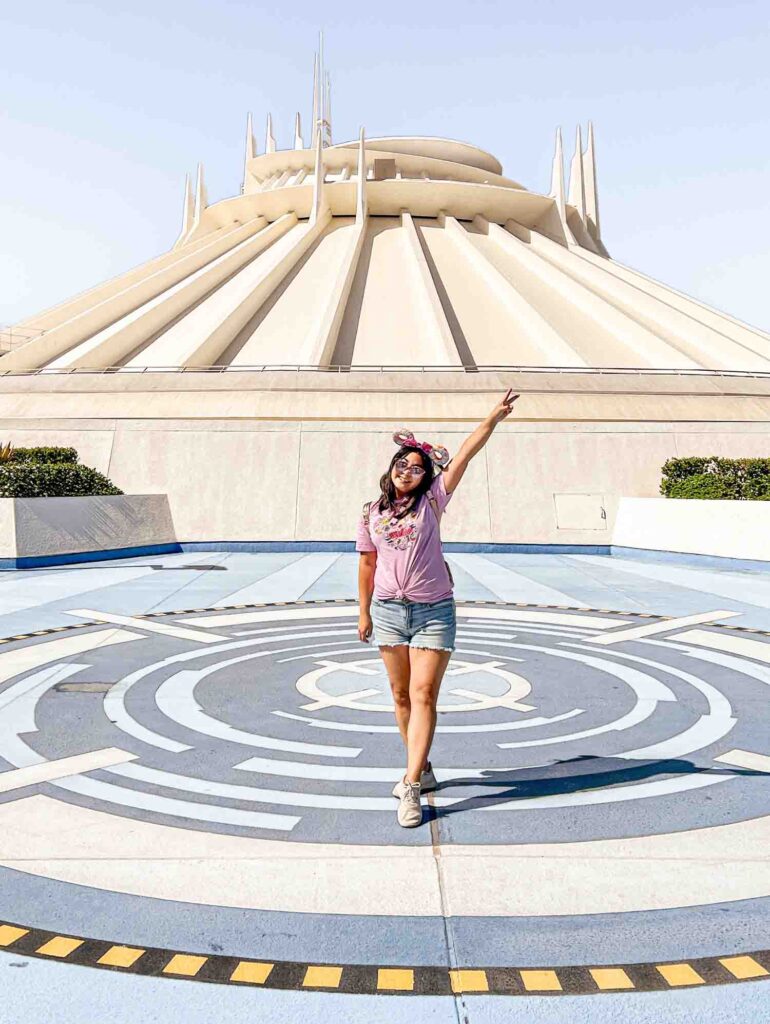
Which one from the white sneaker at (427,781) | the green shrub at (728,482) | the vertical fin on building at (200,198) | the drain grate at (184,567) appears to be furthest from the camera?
the vertical fin on building at (200,198)

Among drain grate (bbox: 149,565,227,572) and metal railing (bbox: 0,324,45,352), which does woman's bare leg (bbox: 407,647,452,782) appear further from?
metal railing (bbox: 0,324,45,352)

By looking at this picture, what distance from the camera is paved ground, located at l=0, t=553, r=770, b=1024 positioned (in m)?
3.01

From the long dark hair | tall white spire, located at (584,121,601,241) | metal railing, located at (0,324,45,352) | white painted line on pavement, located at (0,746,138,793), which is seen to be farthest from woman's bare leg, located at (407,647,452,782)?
tall white spire, located at (584,121,601,241)

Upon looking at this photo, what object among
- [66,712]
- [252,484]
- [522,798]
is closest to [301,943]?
[522,798]

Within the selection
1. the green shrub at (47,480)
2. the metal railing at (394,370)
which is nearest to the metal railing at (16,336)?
the metal railing at (394,370)

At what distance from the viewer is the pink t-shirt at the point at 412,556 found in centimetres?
458

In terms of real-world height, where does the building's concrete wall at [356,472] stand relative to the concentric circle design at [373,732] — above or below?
above

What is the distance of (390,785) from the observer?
4.96m

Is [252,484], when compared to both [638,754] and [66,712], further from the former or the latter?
[638,754]

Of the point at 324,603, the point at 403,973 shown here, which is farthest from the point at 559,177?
the point at 403,973

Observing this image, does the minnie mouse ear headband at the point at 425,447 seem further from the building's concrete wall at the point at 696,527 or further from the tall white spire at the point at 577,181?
the tall white spire at the point at 577,181

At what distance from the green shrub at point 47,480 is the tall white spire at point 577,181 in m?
32.4

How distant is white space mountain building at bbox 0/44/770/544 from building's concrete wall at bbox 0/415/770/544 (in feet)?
0.16

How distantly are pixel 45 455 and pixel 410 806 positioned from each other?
654 inches
